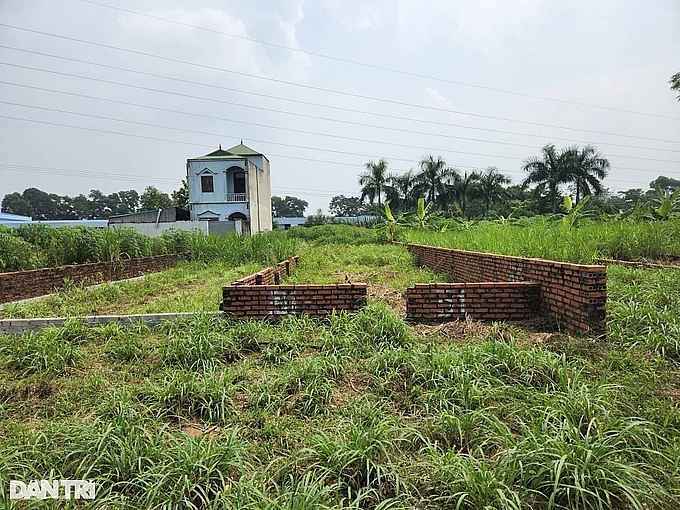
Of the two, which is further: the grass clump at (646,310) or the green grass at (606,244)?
the green grass at (606,244)

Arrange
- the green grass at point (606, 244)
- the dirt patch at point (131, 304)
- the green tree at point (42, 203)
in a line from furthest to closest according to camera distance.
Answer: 1. the green tree at point (42, 203)
2. the green grass at point (606, 244)
3. the dirt patch at point (131, 304)

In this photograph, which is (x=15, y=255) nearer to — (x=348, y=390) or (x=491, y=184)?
(x=348, y=390)

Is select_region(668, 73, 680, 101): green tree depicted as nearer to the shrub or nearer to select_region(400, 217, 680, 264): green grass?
select_region(400, 217, 680, 264): green grass

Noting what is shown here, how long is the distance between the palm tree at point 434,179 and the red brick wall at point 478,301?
3784 cm

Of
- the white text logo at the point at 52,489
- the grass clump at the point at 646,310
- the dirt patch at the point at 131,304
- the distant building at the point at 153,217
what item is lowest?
the white text logo at the point at 52,489

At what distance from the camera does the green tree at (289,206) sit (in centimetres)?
8682

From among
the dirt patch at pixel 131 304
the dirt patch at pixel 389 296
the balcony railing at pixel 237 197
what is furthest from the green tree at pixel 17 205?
the dirt patch at pixel 389 296

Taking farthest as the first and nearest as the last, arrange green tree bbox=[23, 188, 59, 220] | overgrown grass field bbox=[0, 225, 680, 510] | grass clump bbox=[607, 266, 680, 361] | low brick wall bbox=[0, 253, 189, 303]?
green tree bbox=[23, 188, 59, 220], low brick wall bbox=[0, 253, 189, 303], grass clump bbox=[607, 266, 680, 361], overgrown grass field bbox=[0, 225, 680, 510]

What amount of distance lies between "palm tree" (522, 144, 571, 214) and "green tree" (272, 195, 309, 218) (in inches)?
2157

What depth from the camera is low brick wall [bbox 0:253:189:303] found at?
7125mm

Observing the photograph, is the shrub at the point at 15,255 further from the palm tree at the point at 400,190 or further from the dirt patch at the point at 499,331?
the palm tree at the point at 400,190

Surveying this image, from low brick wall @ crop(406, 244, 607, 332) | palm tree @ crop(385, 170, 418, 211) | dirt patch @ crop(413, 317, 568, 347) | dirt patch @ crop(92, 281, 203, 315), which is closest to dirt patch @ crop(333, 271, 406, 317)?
dirt patch @ crop(413, 317, 568, 347)

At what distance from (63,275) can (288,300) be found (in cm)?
589

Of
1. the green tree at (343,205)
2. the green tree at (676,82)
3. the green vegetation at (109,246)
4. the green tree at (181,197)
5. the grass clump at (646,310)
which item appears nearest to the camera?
the grass clump at (646,310)
